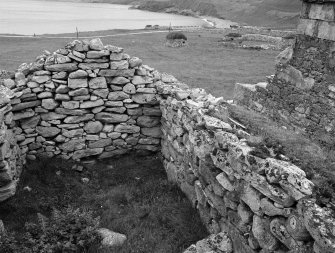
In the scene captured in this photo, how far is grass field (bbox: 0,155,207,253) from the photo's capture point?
676 centimetres

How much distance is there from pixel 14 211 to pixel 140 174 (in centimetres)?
325

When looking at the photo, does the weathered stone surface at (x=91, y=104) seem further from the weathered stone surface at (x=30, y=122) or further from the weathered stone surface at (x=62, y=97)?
the weathered stone surface at (x=30, y=122)

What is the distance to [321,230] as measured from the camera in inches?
154

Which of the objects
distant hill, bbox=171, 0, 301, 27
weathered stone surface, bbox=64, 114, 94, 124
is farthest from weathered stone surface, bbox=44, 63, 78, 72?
distant hill, bbox=171, 0, 301, 27

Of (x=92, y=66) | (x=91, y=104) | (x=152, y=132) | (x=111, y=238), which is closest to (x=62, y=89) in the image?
(x=91, y=104)

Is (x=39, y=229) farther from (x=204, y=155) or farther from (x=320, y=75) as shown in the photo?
(x=320, y=75)

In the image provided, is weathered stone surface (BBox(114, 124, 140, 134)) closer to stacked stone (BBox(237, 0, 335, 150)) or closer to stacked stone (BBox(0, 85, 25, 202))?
stacked stone (BBox(0, 85, 25, 202))

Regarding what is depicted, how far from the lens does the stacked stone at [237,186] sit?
168 inches

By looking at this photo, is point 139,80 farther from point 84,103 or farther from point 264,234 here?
point 264,234

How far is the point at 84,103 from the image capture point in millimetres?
9391

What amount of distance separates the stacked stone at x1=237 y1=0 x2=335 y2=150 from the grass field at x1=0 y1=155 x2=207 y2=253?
17.0 ft

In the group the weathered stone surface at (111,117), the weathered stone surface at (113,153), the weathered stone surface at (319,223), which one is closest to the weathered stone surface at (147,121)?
the weathered stone surface at (111,117)

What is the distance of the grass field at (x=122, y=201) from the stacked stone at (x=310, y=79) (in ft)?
17.0

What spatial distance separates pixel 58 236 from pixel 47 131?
3.83 meters
